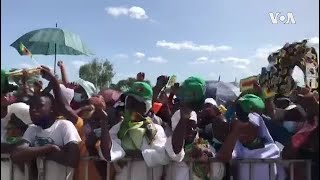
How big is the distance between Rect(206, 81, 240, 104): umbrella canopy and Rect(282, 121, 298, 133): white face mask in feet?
8.75

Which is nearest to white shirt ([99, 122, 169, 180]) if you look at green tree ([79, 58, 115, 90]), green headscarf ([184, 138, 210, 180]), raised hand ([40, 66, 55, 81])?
green headscarf ([184, 138, 210, 180])

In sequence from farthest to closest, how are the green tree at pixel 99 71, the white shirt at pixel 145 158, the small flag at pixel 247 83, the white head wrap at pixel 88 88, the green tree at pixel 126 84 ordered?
1. the green tree at pixel 99 71
2. the small flag at pixel 247 83
3. the white head wrap at pixel 88 88
4. the green tree at pixel 126 84
5. the white shirt at pixel 145 158

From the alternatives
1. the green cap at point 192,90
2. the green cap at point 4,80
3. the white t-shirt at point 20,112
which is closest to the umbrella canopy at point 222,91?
the green cap at point 192,90

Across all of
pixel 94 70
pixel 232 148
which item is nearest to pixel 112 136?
pixel 232 148

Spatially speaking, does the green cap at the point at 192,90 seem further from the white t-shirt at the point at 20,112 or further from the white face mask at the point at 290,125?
the white t-shirt at the point at 20,112

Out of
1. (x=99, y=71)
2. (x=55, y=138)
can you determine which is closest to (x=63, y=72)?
(x=55, y=138)

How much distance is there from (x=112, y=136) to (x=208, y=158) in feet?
2.63

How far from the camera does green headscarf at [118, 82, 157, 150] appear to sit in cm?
410

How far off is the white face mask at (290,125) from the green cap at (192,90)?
994mm

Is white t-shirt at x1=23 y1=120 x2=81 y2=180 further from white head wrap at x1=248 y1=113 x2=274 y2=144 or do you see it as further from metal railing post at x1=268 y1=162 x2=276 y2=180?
metal railing post at x1=268 y1=162 x2=276 y2=180

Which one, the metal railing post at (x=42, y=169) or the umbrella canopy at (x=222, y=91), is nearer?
the metal railing post at (x=42, y=169)

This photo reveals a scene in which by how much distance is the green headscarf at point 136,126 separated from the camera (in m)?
4.10

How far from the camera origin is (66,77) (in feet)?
18.0

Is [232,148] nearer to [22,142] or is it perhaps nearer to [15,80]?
[22,142]
